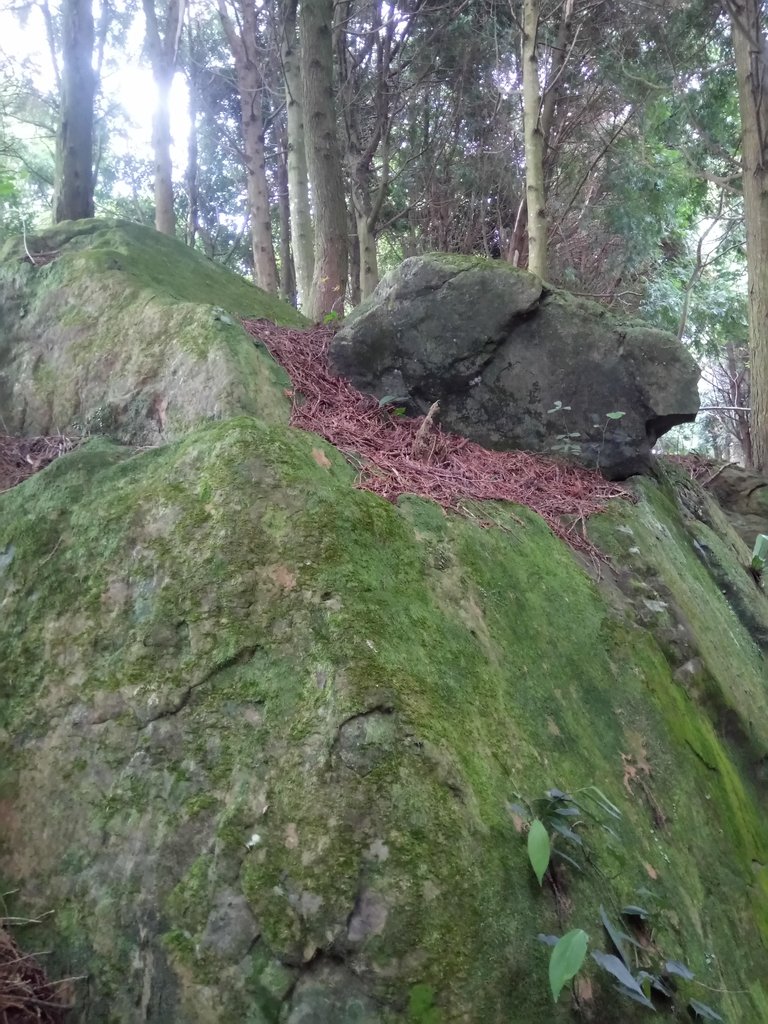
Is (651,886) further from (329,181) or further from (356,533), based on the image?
(329,181)

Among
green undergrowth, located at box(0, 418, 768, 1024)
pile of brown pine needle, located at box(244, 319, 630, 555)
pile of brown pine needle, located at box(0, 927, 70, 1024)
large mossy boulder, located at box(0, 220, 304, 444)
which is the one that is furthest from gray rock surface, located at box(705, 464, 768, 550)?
pile of brown pine needle, located at box(0, 927, 70, 1024)

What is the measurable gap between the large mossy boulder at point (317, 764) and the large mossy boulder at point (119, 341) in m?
0.67

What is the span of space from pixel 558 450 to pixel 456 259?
1.35 m

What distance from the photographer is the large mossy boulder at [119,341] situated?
3.47 meters

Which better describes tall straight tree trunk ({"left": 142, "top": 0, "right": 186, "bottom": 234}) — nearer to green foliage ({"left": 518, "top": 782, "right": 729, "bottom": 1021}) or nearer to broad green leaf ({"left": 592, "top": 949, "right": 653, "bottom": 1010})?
green foliage ({"left": 518, "top": 782, "right": 729, "bottom": 1021})

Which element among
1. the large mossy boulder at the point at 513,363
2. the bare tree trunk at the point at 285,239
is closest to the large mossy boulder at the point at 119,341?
the large mossy boulder at the point at 513,363

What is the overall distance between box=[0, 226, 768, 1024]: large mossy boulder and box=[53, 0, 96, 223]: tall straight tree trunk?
360cm

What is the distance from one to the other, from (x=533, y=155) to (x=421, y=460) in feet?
14.3

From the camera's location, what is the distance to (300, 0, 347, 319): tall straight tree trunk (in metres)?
7.15

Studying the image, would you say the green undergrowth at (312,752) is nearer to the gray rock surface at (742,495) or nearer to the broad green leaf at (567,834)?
the broad green leaf at (567,834)

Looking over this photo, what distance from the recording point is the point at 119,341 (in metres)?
3.96

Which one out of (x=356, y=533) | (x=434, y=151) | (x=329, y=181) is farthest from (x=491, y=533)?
(x=434, y=151)

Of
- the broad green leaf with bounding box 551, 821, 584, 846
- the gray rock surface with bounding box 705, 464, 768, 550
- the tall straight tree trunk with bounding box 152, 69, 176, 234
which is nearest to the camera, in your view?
the broad green leaf with bounding box 551, 821, 584, 846

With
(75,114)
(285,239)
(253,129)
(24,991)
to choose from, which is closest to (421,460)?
(24,991)
